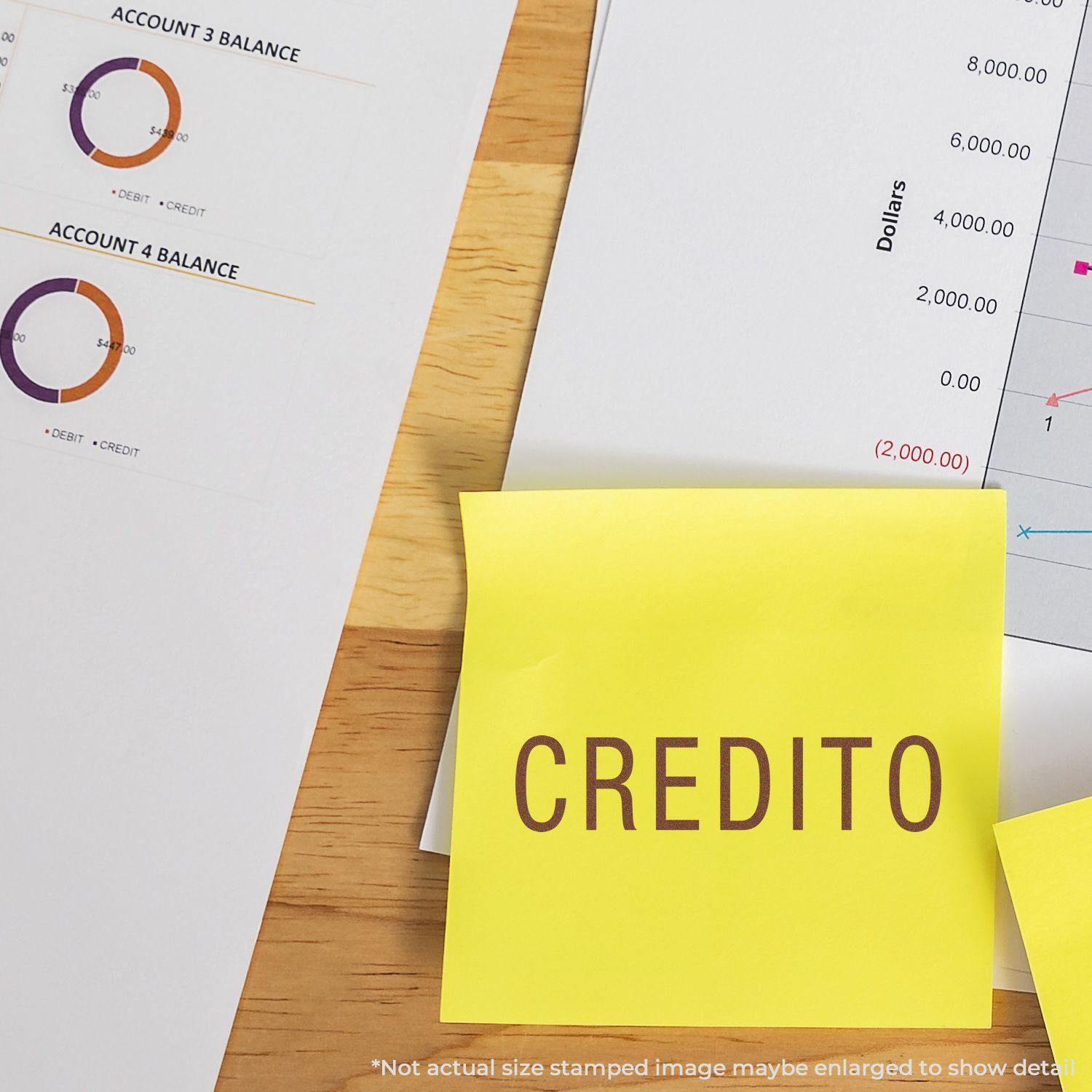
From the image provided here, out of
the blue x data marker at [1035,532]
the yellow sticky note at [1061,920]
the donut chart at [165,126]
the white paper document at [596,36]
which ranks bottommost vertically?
the yellow sticky note at [1061,920]

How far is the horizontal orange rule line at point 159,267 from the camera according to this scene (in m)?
0.38

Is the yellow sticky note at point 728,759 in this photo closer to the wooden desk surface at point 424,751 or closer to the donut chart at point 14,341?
the wooden desk surface at point 424,751

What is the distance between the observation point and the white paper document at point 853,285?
1.20 ft

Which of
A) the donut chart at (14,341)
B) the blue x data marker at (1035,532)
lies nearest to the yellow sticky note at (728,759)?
the blue x data marker at (1035,532)

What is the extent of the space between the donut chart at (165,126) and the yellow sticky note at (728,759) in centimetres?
19

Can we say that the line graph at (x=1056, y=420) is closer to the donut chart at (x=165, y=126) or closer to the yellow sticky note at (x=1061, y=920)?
the yellow sticky note at (x=1061, y=920)

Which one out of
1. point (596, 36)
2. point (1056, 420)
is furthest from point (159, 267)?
point (1056, 420)

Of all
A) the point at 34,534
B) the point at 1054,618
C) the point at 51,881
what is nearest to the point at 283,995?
the point at 51,881

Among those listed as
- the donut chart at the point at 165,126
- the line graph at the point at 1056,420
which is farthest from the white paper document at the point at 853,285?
the donut chart at the point at 165,126

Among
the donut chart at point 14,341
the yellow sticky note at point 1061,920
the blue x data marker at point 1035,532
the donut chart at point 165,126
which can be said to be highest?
the donut chart at point 165,126

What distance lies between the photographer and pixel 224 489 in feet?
1.23

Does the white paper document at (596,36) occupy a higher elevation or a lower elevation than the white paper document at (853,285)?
higher

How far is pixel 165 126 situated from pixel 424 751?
264 millimetres

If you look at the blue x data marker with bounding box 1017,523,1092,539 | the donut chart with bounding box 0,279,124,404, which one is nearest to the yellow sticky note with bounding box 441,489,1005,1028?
the blue x data marker with bounding box 1017,523,1092,539
